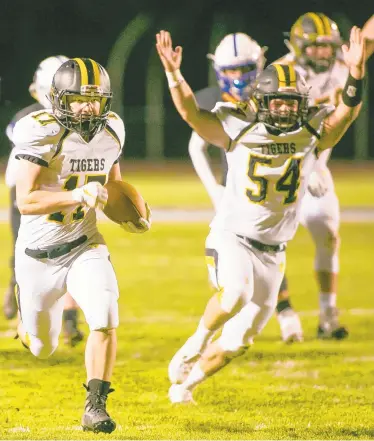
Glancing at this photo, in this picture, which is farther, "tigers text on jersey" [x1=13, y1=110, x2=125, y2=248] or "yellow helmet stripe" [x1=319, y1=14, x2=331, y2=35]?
"yellow helmet stripe" [x1=319, y1=14, x2=331, y2=35]

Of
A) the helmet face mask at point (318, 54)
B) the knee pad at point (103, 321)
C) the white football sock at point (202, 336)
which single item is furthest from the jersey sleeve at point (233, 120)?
the helmet face mask at point (318, 54)

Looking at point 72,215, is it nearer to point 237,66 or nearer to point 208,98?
point 237,66

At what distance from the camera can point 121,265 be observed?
10.1 metres

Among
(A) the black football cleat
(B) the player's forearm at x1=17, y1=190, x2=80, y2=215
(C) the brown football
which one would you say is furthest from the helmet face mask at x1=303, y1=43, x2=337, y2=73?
(A) the black football cleat

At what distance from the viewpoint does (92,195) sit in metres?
4.30

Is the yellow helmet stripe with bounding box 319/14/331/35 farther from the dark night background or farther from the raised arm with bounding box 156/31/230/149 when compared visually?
the dark night background

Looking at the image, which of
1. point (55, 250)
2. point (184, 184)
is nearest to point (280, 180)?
point (55, 250)

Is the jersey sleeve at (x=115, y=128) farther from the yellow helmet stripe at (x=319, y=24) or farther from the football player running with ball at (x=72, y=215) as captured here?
the yellow helmet stripe at (x=319, y=24)

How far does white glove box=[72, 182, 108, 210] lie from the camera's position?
4301 mm

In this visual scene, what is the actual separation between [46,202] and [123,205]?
1.46 feet

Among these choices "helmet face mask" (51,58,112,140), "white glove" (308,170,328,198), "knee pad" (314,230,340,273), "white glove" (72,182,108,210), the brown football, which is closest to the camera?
"white glove" (72,182,108,210)

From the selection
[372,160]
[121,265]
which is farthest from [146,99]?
[121,265]

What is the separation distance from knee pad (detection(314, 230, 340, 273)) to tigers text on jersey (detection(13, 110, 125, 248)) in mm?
2352

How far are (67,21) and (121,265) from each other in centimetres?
1888
